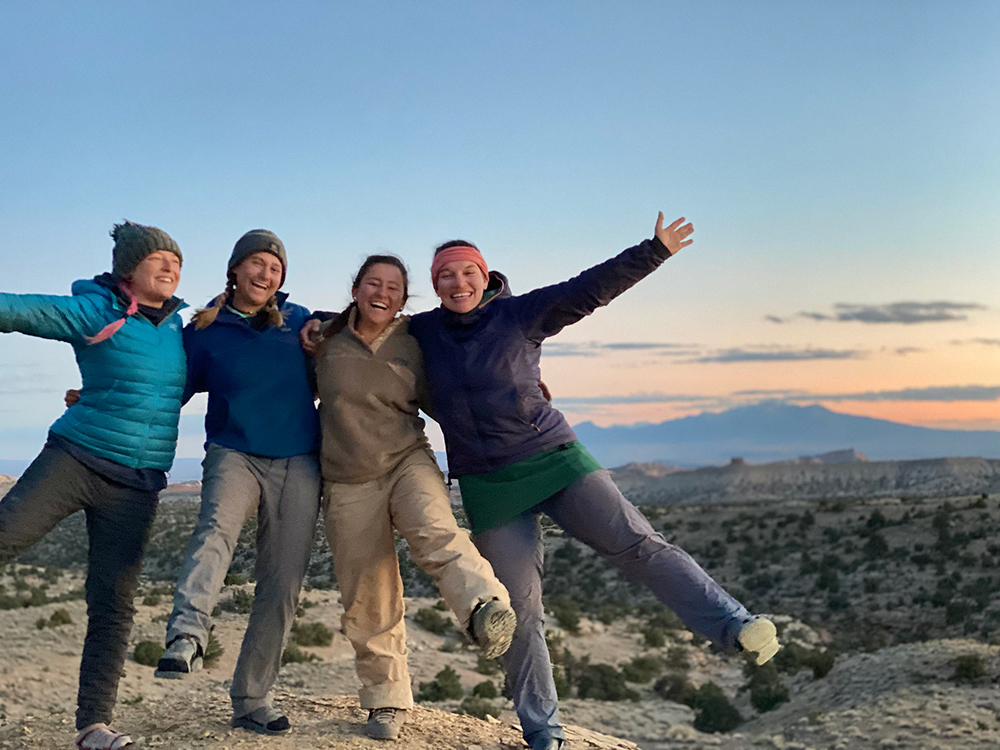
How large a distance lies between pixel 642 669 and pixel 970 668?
751 cm

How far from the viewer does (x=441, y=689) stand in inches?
659

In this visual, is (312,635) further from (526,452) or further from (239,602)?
(526,452)

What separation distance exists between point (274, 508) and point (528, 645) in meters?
1.73

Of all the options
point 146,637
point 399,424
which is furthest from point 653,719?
point 399,424

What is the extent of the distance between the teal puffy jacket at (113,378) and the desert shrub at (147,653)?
1151 cm

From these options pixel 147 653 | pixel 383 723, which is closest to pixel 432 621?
pixel 147 653

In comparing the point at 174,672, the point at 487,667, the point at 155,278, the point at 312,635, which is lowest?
the point at 487,667

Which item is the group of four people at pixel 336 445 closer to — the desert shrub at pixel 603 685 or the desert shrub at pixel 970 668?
the desert shrub at pixel 970 668

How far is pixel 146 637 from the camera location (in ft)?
55.8

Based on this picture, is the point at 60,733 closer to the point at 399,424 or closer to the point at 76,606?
the point at 399,424

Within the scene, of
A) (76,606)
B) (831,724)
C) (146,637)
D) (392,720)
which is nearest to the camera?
(392,720)

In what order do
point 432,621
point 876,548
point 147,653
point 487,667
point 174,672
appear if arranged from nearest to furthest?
point 174,672
point 147,653
point 487,667
point 432,621
point 876,548

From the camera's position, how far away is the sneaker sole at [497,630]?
4805 mm

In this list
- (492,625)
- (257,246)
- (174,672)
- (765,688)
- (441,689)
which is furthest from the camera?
(765,688)
